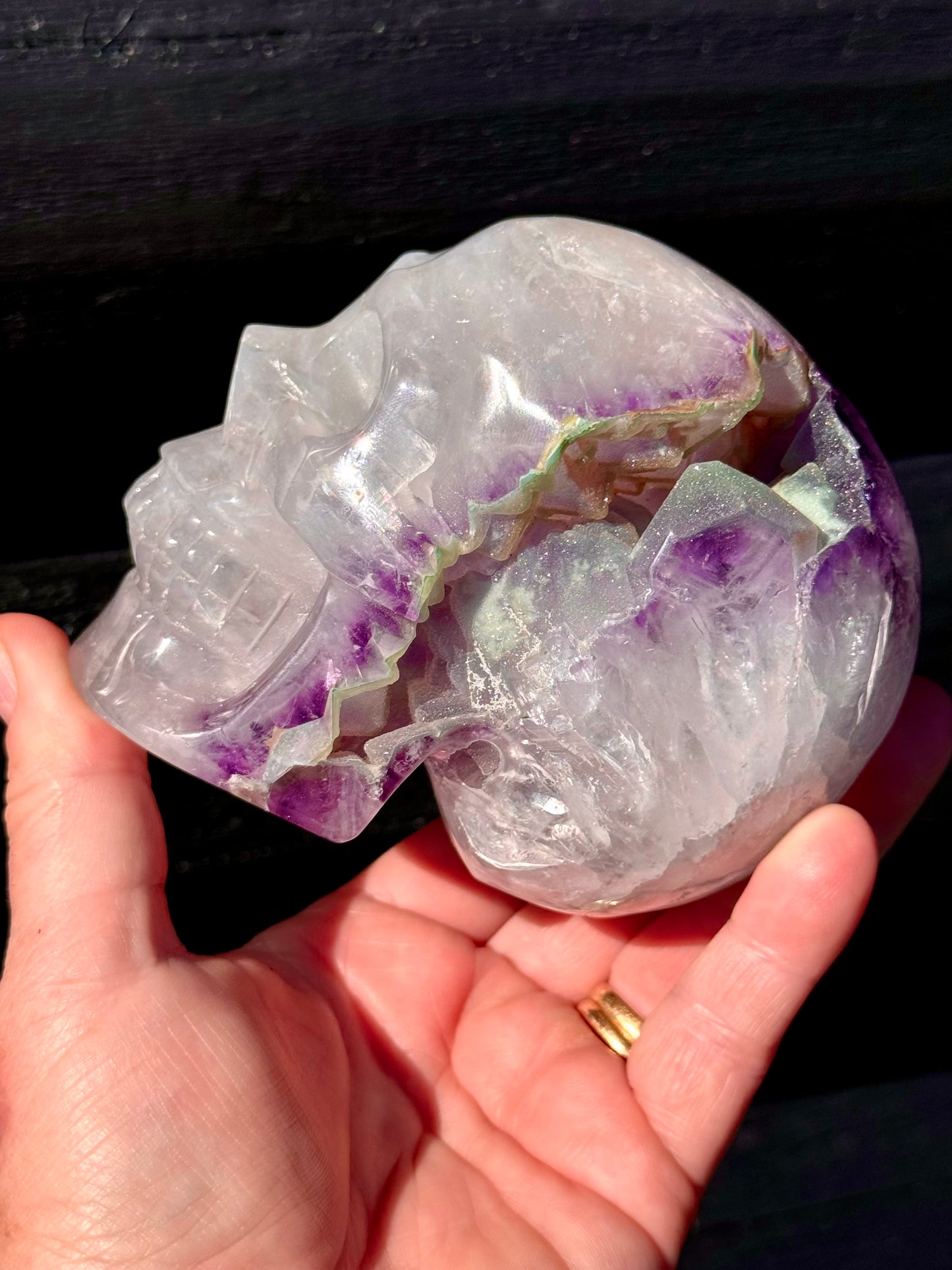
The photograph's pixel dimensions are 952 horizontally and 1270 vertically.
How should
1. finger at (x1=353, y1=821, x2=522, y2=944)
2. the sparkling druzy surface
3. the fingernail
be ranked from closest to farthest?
the sparkling druzy surface, the fingernail, finger at (x1=353, y1=821, x2=522, y2=944)

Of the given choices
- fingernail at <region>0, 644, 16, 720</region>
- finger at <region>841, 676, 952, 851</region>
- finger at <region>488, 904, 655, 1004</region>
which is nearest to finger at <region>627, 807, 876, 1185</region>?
finger at <region>488, 904, 655, 1004</region>

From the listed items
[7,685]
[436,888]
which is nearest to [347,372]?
[7,685]

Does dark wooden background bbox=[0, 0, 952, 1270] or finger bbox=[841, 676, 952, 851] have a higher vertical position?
dark wooden background bbox=[0, 0, 952, 1270]

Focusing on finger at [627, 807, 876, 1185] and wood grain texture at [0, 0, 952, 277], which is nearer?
finger at [627, 807, 876, 1185]

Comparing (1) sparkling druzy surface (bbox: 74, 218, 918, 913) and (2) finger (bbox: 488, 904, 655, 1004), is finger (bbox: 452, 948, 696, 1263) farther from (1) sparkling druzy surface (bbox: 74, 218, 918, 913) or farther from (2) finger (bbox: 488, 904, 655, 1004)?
(1) sparkling druzy surface (bbox: 74, 218, 918, 913)

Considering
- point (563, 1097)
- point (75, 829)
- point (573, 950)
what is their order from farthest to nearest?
point (573, 950)
point (563, 1097)
point (75, 829)

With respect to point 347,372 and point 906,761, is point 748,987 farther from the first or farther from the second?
point 347,372

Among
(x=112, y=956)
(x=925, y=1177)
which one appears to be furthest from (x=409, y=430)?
(x=925, y=1177)
